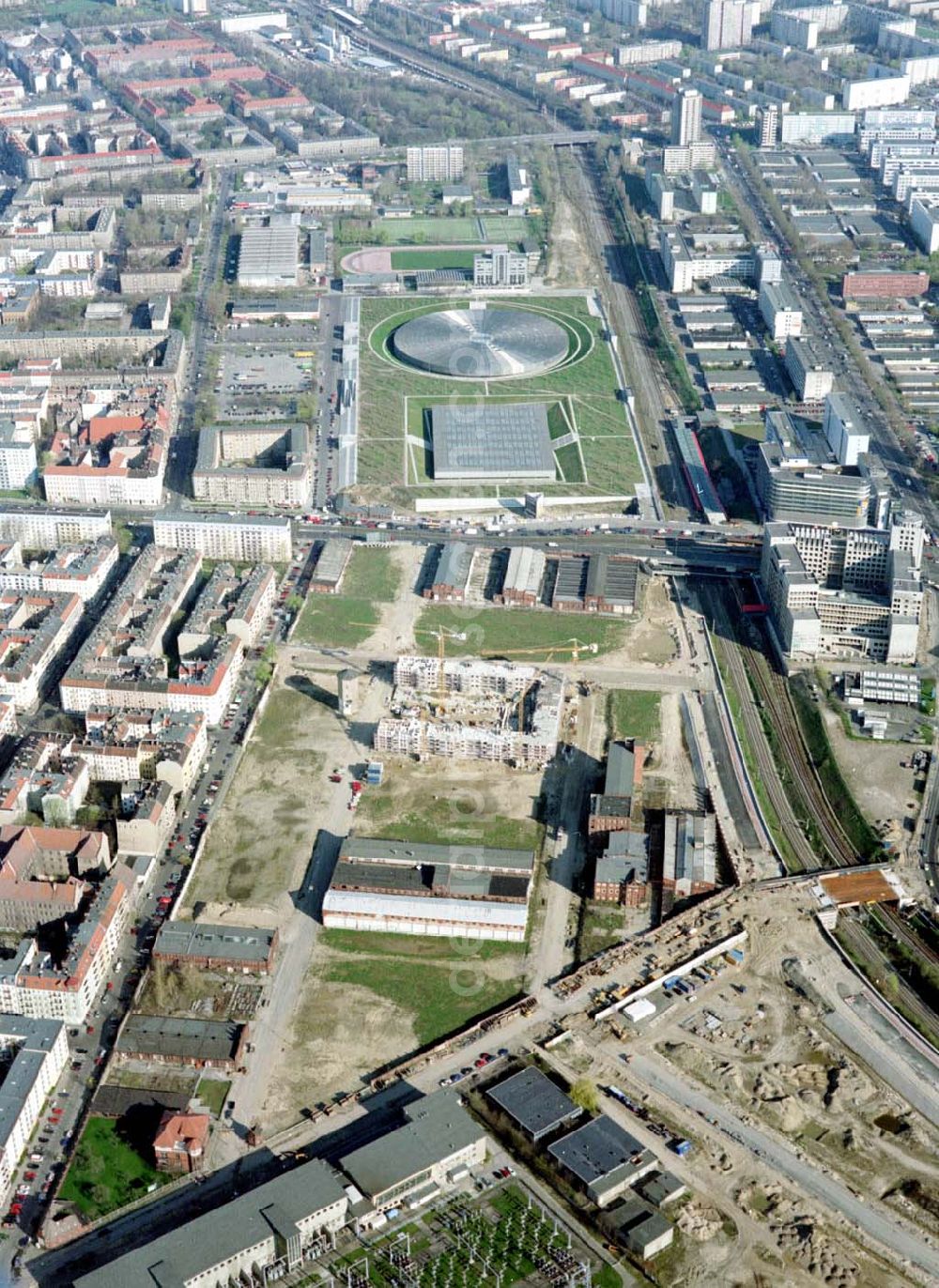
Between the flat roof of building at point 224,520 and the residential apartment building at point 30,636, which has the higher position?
the flat roof of building at point 224,520

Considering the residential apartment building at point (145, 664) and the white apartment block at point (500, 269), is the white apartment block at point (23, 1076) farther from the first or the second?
the white apartment block at point (500, 269)

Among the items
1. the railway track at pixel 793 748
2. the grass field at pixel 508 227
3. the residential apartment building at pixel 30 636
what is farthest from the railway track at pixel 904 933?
the grass field at pixel 508 227

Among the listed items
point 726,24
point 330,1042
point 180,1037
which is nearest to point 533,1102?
point 330,1042

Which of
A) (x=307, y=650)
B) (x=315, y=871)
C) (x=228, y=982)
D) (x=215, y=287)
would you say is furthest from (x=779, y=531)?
(x=215, y=287)

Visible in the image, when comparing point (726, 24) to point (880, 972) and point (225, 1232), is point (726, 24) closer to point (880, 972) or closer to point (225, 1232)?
point (880, 972)

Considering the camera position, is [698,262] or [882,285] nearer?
[882,285]

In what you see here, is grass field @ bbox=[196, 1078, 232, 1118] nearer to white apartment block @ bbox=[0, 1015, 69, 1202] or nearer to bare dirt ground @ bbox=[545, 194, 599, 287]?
white apartment block @ bbox=[0, 1015, 69, 1202]
